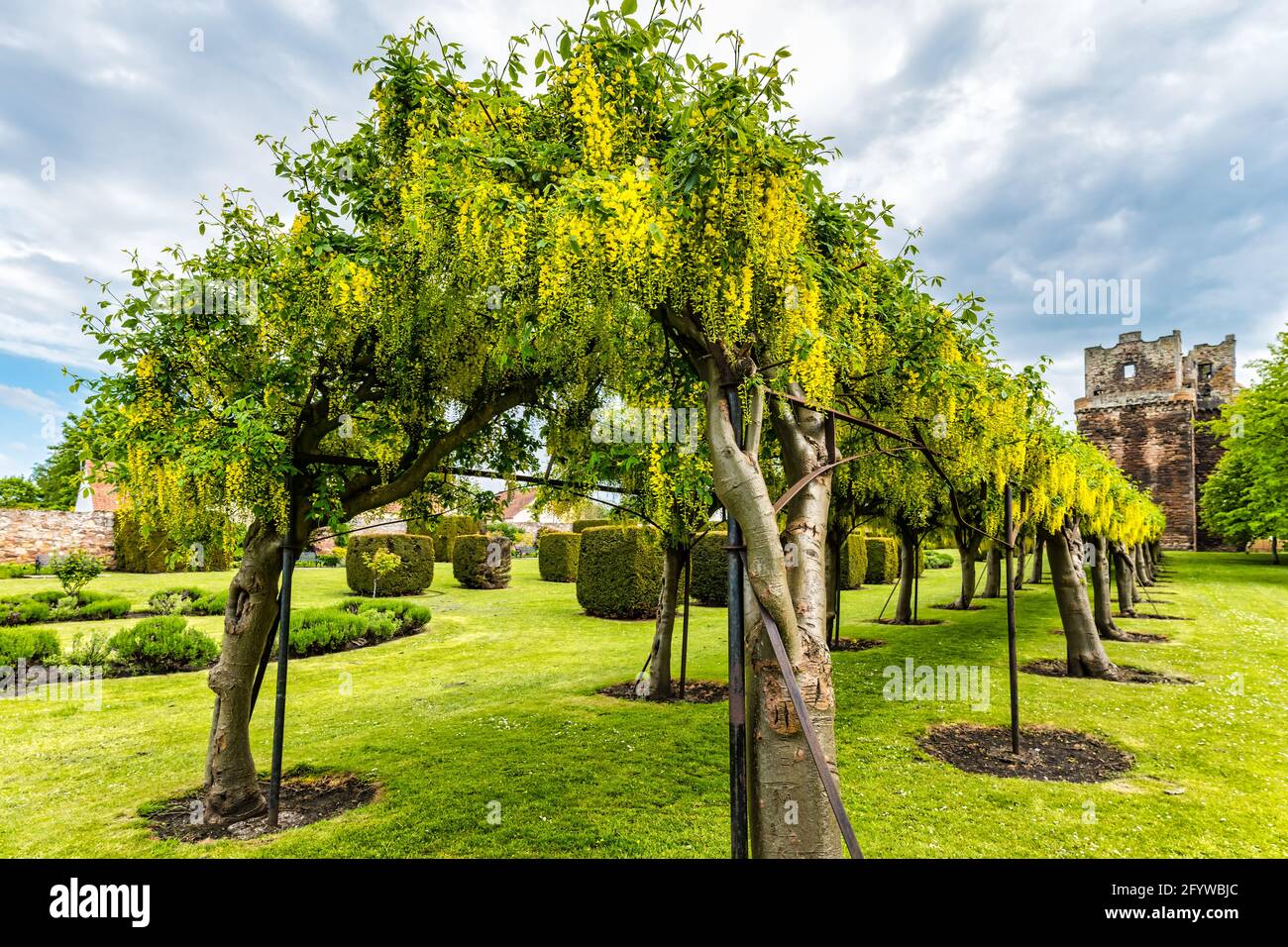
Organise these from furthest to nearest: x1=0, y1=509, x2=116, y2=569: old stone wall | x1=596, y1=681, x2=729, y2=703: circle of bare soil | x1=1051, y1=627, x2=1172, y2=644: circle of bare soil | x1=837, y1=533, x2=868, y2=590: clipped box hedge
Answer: x1=837, y1=533, x2=868, y2=590: clipped box hedge < x1=0, y1=509, x2=116, y2=569: old stone wall < x1=1051, y1=627, x2=1172, y2=644: circle of bare soil < x1=596, y1=681, x2=729, y2=703: circle of bare soil

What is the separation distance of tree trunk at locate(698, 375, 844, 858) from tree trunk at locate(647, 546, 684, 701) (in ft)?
16.2

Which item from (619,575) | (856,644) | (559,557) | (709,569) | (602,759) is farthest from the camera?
(559,557)

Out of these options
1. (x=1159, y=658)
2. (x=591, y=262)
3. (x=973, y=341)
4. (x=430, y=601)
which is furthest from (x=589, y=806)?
(x=430, y=601)

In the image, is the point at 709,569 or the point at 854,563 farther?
the point at 854,563

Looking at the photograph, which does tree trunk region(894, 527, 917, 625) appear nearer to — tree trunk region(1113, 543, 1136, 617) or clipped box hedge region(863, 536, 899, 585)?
tree trunk region(1113, 543, 1136, 617)

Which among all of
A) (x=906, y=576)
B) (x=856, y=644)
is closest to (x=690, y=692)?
(x=856, y=644)

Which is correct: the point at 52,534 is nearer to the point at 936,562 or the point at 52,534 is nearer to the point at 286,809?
the point at 286,809

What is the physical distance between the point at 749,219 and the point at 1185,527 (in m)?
42.3

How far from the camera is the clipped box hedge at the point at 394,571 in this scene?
16.9 meters

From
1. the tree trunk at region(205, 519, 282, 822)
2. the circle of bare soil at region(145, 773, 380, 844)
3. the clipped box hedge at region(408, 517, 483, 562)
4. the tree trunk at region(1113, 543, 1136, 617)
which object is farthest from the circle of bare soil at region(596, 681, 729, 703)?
the clipped box hedge at region(408, 517, 483, 562)

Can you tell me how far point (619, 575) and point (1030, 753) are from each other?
1025 cm

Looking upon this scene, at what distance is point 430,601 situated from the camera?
55.8ft

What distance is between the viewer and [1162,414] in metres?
32.1

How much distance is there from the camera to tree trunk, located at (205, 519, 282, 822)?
487cm
